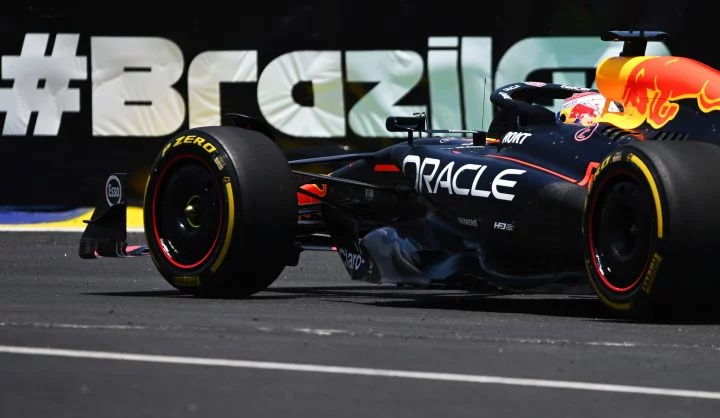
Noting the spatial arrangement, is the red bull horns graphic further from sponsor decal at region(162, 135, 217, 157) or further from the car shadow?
sponsor decal at region(162, 135, 217, 157)

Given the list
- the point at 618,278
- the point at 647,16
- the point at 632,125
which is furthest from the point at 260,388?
the point at 647,16

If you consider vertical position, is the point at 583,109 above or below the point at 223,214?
above

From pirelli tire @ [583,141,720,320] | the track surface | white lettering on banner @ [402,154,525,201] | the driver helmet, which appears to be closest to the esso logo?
the track surface

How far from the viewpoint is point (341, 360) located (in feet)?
20.1

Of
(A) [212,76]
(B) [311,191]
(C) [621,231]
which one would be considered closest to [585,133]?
(C) [621,231]

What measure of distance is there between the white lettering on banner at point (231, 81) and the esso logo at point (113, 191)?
15.8 ft

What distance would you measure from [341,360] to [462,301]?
3.56m

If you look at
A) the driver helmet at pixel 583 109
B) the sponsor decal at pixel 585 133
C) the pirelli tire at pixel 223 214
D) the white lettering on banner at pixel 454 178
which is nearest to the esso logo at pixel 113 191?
the pirelli tire at pixel 223 214

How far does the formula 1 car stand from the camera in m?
7.58

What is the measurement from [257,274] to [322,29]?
6.49 meters

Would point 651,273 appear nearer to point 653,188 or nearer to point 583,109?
point 653,188

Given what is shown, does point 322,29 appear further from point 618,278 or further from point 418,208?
point 618,278

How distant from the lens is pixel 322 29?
15.4m

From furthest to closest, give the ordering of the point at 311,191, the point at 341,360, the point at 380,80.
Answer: the point at 380,80 → the point at 311,191 → the point at 341,360
